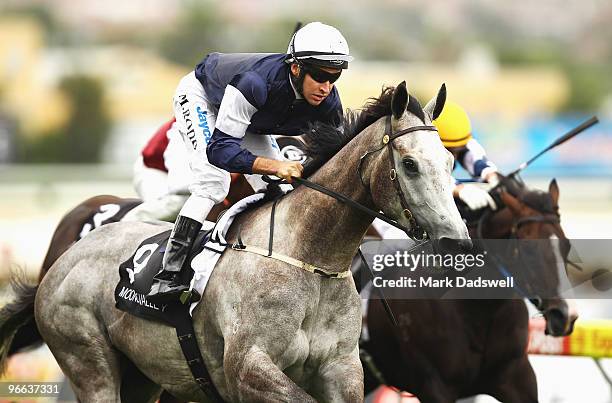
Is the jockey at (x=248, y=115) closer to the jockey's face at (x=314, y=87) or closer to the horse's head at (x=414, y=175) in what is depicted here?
the jockey's face at (x=314, y=87)

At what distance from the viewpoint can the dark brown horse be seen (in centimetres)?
634

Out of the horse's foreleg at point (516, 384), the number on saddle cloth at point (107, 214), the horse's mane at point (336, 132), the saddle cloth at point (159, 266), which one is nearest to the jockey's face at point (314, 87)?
the horse's mane at point (336, 132)

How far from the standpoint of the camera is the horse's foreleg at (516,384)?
6.29 m

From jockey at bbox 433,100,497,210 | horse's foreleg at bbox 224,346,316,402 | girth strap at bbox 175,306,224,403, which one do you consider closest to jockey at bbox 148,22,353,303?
girth strap at bbox 175,306,224,403

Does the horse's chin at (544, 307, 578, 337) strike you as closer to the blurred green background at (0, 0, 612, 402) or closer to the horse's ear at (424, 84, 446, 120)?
the horse's ear at (424, 84, 446, 120)

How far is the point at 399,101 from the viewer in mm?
4688

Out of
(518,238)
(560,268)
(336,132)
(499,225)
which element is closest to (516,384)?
(560,268)

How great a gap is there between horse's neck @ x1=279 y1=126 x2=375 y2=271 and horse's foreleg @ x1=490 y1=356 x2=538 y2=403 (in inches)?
69.4

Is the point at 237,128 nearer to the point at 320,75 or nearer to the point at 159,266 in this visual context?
the point at 320,75

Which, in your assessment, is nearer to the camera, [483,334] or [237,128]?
[237,128]

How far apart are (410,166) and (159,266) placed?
1389 millimetres

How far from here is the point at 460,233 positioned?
443 cm

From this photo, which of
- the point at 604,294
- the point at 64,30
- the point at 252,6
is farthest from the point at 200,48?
the point at 604,294

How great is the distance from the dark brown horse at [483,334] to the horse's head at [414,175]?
6.01 feet
